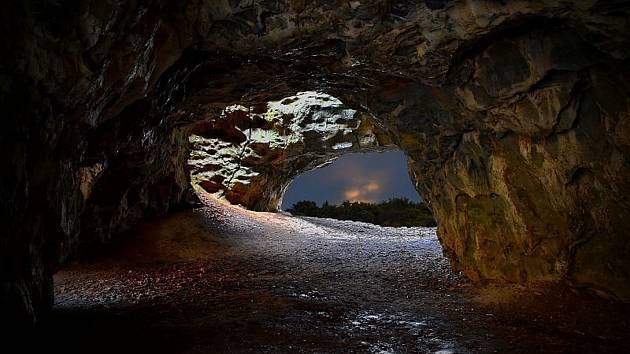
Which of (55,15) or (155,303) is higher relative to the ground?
(55,15)

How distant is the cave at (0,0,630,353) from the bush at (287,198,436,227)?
15389 mm

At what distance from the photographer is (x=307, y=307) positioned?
5582mm

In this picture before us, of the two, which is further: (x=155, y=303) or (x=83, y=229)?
(x=83, y=229)

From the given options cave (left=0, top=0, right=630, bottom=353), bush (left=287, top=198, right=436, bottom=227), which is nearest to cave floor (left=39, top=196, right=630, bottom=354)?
cave (left=0, top=0, right=630, bottom=353)

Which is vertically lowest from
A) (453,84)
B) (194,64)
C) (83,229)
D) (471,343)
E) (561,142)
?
(471,343)

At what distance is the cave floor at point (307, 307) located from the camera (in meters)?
4.05

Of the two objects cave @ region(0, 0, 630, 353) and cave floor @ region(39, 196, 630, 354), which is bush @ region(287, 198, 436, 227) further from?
cave @ region(0, 0, 630, 353)

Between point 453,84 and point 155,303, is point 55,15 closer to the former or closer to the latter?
point 155,303

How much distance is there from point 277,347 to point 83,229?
7631 mm

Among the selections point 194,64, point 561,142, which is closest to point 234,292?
point 194,64

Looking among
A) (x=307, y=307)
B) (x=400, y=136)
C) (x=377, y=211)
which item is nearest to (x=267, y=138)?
(x=400, y=136)

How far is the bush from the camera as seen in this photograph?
76.3 feet

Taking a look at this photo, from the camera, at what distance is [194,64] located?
6.01m

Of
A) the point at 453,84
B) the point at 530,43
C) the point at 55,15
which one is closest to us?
the point at 55,15
